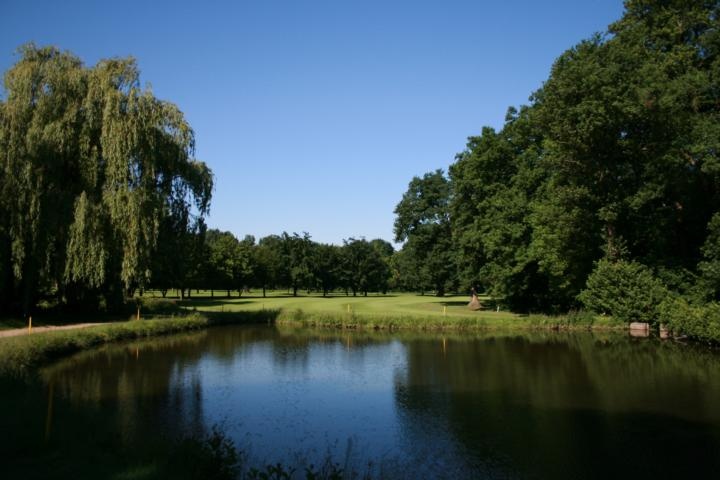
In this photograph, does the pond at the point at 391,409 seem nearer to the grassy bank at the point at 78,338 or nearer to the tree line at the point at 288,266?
the grassy bank at the point at 78,338

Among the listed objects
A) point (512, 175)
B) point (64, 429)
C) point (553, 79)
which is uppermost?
point (553, 79)

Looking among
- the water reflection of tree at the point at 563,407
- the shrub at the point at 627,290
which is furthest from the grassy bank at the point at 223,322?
the water reflection of tree at the point at 563,407

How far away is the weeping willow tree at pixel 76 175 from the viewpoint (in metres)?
26.5

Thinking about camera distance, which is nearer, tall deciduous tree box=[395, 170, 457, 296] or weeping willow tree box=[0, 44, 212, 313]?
weeping willow tree box=[0, 44, 212, 313]

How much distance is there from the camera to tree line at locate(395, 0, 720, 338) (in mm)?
28156

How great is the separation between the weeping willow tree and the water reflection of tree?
16.9 metres

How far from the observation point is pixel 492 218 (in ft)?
135

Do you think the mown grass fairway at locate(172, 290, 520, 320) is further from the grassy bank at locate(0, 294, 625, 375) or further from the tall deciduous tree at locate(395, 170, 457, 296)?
the tall deciduous tree at locate(395, 170, 457, 296)

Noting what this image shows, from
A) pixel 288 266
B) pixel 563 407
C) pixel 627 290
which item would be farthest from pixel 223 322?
pixel 288 266

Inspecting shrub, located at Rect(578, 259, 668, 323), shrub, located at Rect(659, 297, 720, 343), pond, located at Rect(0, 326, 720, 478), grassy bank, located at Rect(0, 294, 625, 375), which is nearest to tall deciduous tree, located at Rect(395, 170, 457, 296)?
grassy bank, located at Rect(0, 294, 625, 375)

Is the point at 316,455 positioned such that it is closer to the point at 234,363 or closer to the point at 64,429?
the point at 64,429

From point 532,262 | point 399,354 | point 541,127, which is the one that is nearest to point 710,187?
point 541,127

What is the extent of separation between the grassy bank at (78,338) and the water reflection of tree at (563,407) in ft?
42.0

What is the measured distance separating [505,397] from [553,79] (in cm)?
2169
